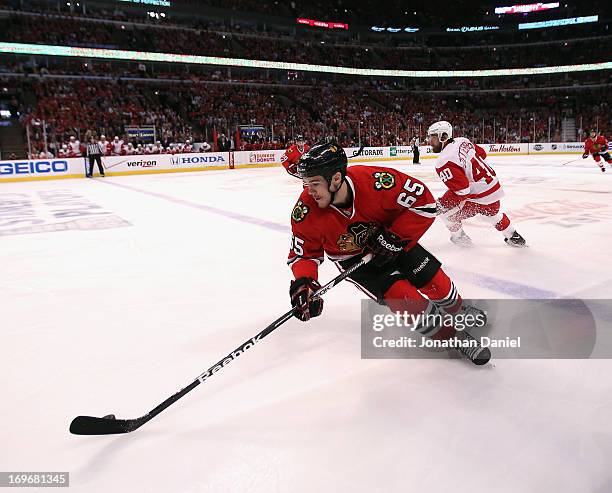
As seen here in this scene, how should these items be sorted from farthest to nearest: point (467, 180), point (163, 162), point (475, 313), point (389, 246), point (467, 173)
A: point (163, 162), point (467, 173), point (467, 180), point (475, 313), point (389, 246)

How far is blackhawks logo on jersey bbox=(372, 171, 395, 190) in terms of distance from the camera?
7.55 feet

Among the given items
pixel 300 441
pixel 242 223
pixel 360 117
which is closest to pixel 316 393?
pixel 300 441

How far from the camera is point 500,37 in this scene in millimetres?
41656

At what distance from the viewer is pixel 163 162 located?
Answer: 17.2 meters

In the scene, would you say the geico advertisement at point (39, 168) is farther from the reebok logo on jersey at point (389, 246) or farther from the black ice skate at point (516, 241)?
the reebok logo on jersey at point (389, 246)

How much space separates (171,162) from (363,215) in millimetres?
16021

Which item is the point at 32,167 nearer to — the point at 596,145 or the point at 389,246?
the point at 389,246

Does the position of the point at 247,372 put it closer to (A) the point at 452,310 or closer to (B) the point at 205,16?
(A) the point at 452,310

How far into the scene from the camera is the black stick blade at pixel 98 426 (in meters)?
1.95

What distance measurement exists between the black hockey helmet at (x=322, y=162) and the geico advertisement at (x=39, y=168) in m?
15.0

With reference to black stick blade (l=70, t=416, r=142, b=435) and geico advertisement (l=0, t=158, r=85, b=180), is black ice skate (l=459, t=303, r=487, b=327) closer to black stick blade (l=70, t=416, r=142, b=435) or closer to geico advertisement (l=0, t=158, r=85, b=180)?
black stick blade (l=70, t=416, r=142, b=435)

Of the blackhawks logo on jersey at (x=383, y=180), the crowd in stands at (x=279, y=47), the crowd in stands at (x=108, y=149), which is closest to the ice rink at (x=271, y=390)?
the blackhawks logo on jersey at (x=383, y=180)
